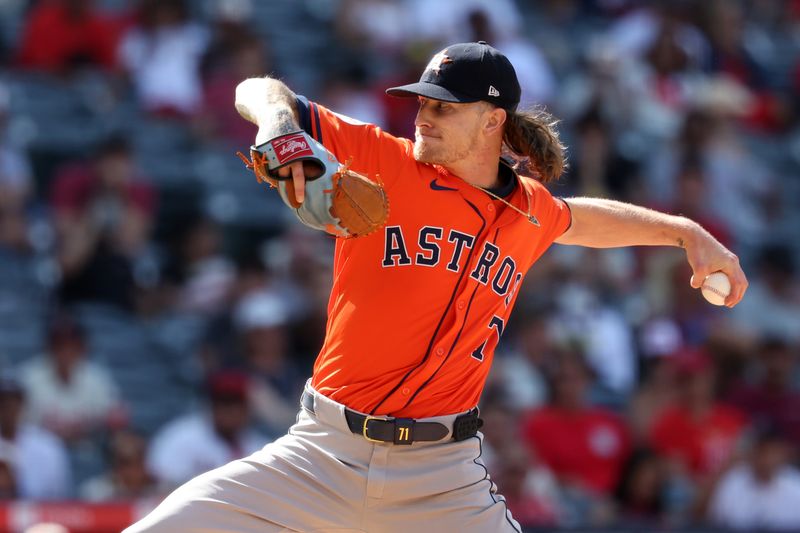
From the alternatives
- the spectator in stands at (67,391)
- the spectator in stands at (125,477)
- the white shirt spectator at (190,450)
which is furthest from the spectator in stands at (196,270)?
the spectator in stands at (125,477)

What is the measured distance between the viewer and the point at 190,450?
312 inches

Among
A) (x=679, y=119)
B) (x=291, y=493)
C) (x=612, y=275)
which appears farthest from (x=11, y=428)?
(x=679, y=119)

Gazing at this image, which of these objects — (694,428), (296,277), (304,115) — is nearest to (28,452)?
(296,277)

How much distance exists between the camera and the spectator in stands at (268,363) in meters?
8.45

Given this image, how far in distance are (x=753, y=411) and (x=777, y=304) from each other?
4.71 ft

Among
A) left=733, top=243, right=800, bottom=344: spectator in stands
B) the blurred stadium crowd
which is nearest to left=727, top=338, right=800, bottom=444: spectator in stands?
the blurred stadium crowd

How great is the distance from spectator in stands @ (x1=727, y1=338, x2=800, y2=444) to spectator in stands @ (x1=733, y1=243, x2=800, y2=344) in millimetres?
925

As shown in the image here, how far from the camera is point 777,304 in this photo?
10766 millimetres

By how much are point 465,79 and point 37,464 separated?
436 centimetres

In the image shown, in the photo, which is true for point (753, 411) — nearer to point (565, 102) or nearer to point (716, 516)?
point (716, 516)

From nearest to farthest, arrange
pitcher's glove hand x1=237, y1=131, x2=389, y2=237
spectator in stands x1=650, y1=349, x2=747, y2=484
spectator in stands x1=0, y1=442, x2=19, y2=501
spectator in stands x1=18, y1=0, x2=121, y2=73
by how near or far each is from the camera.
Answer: pitcher's glove hand x1=237, y1=131, x2=389, y2=237, spectator in stands x1=0, y1=442, x2=19, y2=501, spectator in stands x1=650, y1=349, x2=747, y2=484, spectator in stands x1=18, y1=0, x2=121, y2=73

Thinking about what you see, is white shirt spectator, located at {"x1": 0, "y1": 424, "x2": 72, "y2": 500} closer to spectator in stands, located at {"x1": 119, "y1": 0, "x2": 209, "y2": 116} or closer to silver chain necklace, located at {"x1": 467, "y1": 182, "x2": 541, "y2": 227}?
spectator in stands, located at {"x1": 119, "y1": 0, "x2": 209, "y2": 116}

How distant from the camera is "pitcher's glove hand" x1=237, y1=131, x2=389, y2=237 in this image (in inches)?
152

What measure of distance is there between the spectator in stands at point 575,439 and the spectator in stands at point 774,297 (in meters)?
2.34
